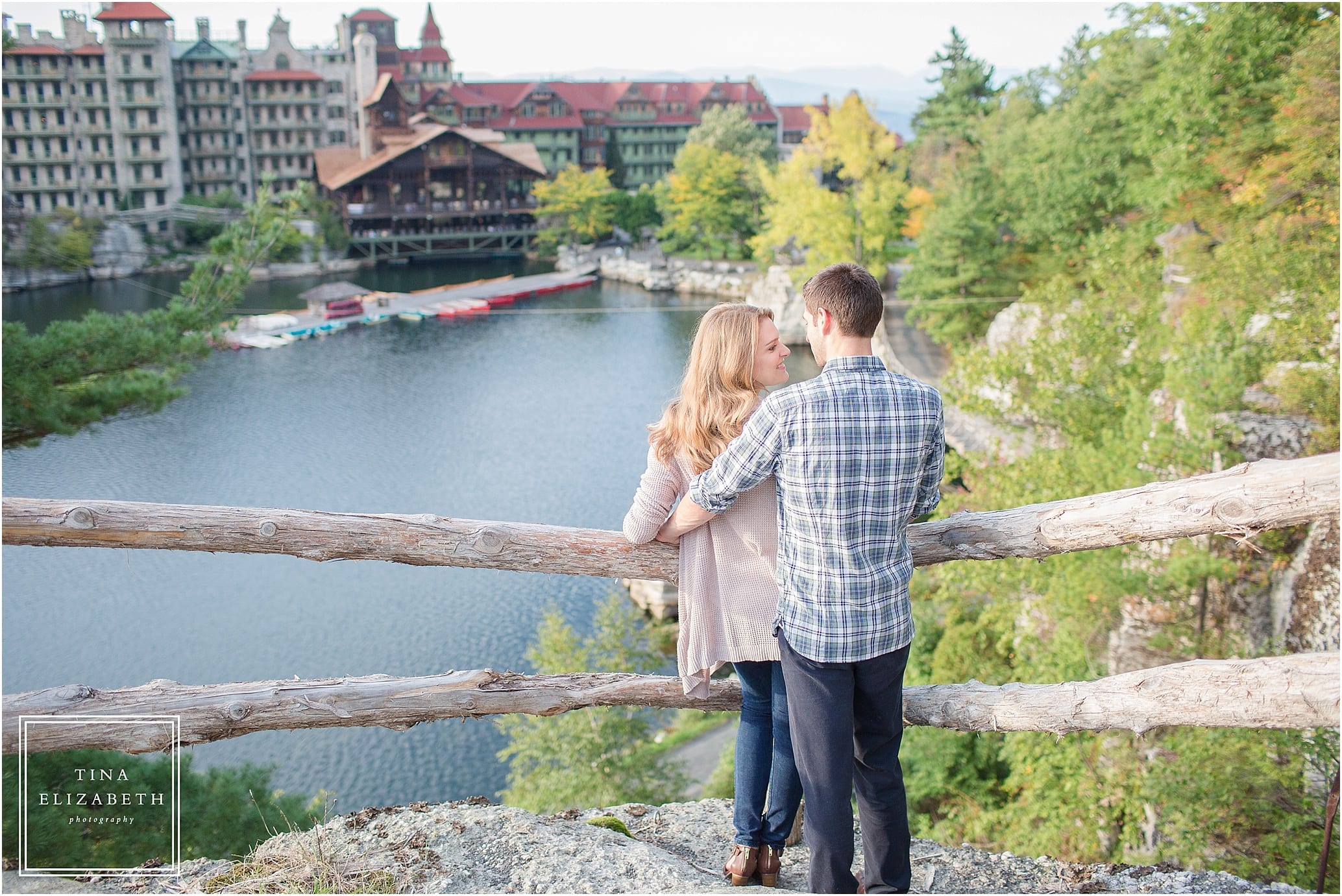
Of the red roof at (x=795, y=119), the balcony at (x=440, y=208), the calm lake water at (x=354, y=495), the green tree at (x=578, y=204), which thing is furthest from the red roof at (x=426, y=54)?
the calm lake water at (x=354, y=495)

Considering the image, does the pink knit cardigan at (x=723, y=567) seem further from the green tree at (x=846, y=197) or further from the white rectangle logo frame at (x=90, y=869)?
the green tree at (x=846, y=197)

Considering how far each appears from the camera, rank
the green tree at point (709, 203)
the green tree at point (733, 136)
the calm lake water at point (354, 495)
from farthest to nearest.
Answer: the green tree at point (733, 136) → the green tree at point (709, 203) → the calm lake water at point (354, 495)

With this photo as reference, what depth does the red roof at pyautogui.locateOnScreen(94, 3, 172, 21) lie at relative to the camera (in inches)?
1863

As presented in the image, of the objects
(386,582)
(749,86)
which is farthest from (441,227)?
(386,582)

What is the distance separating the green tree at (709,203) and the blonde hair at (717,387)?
44.2 meters

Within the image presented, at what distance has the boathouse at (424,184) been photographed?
168ft

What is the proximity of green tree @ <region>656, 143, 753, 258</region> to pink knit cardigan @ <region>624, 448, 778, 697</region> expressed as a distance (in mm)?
44187

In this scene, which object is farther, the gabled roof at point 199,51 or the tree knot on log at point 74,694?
the gabled roof at point 199,51

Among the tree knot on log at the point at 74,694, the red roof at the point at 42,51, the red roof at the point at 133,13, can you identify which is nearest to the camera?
the tree knot on log at the point at 74,694

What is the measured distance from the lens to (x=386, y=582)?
18.2m

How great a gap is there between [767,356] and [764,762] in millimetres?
1378

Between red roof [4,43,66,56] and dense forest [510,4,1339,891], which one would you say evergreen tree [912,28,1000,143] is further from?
red roof [4,43,66,56]

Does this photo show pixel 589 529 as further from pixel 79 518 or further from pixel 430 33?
pixel 430 33

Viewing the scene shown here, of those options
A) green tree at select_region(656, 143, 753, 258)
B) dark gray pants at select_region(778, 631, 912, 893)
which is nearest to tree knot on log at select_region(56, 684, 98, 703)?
dark gray pants at select_region(778, 631, 912, 893)
